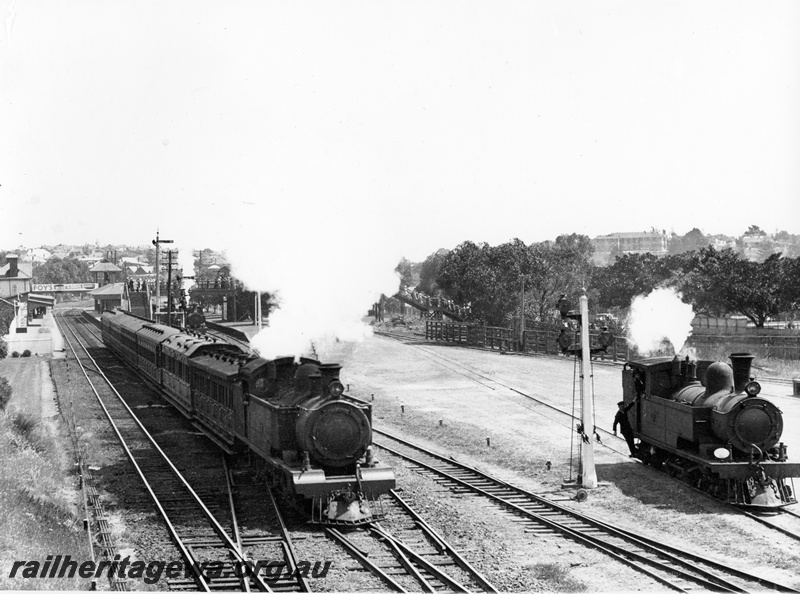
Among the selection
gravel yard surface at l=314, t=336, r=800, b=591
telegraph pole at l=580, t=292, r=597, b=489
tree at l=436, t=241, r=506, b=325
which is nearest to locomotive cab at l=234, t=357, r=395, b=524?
gravel yard surface at l=314, t=336, r=800, b=591

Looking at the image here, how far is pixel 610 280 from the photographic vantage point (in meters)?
65.2

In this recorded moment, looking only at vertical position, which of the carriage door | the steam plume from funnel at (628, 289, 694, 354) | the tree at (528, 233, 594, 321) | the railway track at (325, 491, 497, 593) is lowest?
the railway track at (325, 491, 497, 593)

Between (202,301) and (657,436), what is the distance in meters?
69.5

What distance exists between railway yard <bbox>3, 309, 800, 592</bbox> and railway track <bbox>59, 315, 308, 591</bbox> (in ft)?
0.15

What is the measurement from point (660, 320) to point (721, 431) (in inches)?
214

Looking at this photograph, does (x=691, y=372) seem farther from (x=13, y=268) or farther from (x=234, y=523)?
(x=13, y=268)

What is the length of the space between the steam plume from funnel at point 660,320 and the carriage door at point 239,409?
10.3 metres

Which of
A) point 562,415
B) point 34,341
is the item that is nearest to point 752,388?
point 562,415

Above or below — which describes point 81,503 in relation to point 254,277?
below

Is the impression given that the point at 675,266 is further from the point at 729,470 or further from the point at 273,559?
the point at 273,559

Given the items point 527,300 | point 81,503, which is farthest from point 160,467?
point 527,300

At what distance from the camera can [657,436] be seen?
19.4 meters

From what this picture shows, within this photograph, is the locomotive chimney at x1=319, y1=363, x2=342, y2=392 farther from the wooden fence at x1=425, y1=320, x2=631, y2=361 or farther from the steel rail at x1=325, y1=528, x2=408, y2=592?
the wooden fence at x1=425, y1=320, x2=631, y2=361

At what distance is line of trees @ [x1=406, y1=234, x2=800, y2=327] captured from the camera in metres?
51.0
